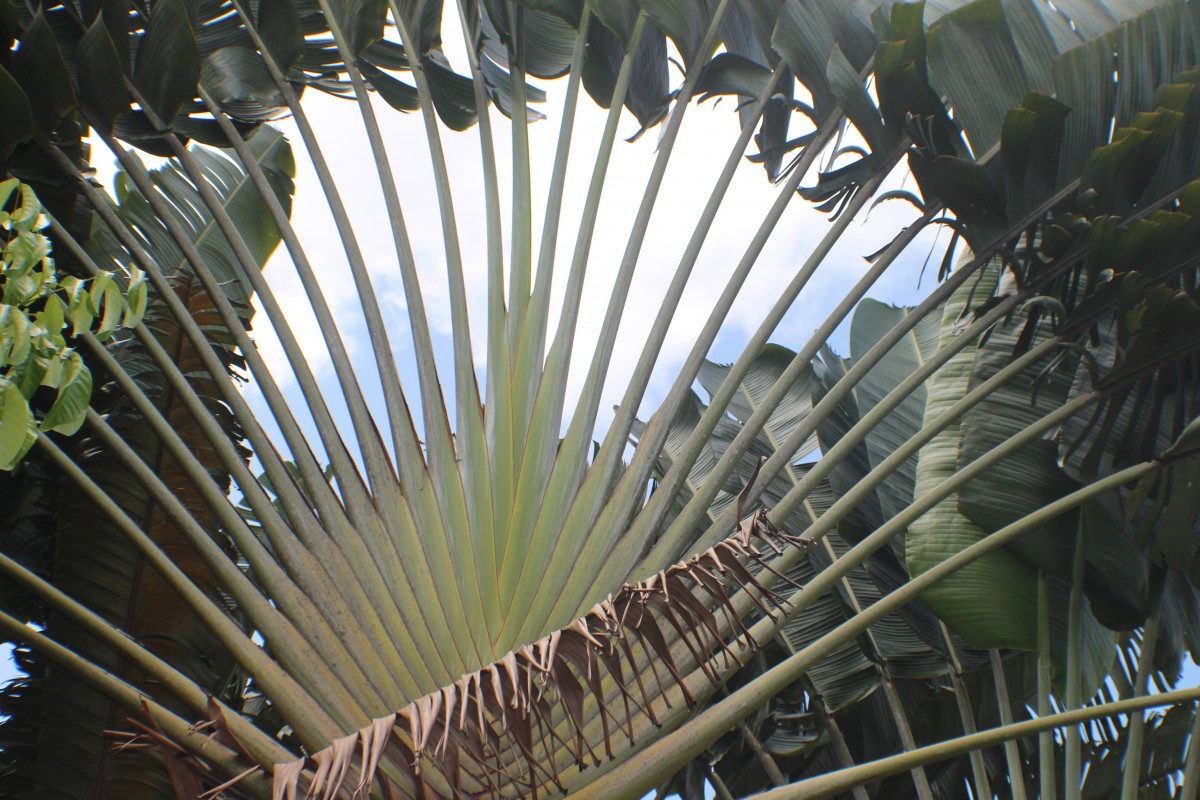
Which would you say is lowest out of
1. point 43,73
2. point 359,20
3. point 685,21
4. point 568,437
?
point 568,437

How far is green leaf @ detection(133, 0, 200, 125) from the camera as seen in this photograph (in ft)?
8.20

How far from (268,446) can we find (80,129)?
1406mm

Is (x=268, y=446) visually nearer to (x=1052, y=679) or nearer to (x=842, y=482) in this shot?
(x=842, y=482)

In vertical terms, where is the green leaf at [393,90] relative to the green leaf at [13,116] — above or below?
above

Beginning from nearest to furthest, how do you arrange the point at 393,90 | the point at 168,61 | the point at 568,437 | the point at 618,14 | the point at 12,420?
the point at 12,420, the point at 568,437, the point at 168,61, the point at 618,14, the point at 393,90

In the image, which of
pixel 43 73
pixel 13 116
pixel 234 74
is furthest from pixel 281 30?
pixel 13 116

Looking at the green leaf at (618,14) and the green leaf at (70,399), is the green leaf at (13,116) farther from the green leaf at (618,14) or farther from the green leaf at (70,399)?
the green leaf at (618,14)

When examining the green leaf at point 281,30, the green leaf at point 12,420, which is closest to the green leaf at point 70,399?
the green leaf at point 12,420

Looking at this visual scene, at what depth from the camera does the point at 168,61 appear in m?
2.57

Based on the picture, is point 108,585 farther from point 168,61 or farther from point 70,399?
point 70,399

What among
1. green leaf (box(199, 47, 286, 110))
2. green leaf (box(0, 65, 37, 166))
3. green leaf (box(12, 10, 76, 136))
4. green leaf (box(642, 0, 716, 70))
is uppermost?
green leaf (box(199, 47, 286, 110))

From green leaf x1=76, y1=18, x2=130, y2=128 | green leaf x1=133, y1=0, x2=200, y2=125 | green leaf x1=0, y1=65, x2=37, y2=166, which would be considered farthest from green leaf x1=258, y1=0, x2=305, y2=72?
green leaf x1=0, y1=65, x2=37, y2=166

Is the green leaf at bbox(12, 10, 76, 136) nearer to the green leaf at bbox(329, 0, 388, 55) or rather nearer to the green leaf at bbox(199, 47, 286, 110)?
the green leaf at bbox(199, 47, 286, 110)

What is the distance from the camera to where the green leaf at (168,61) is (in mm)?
2500
